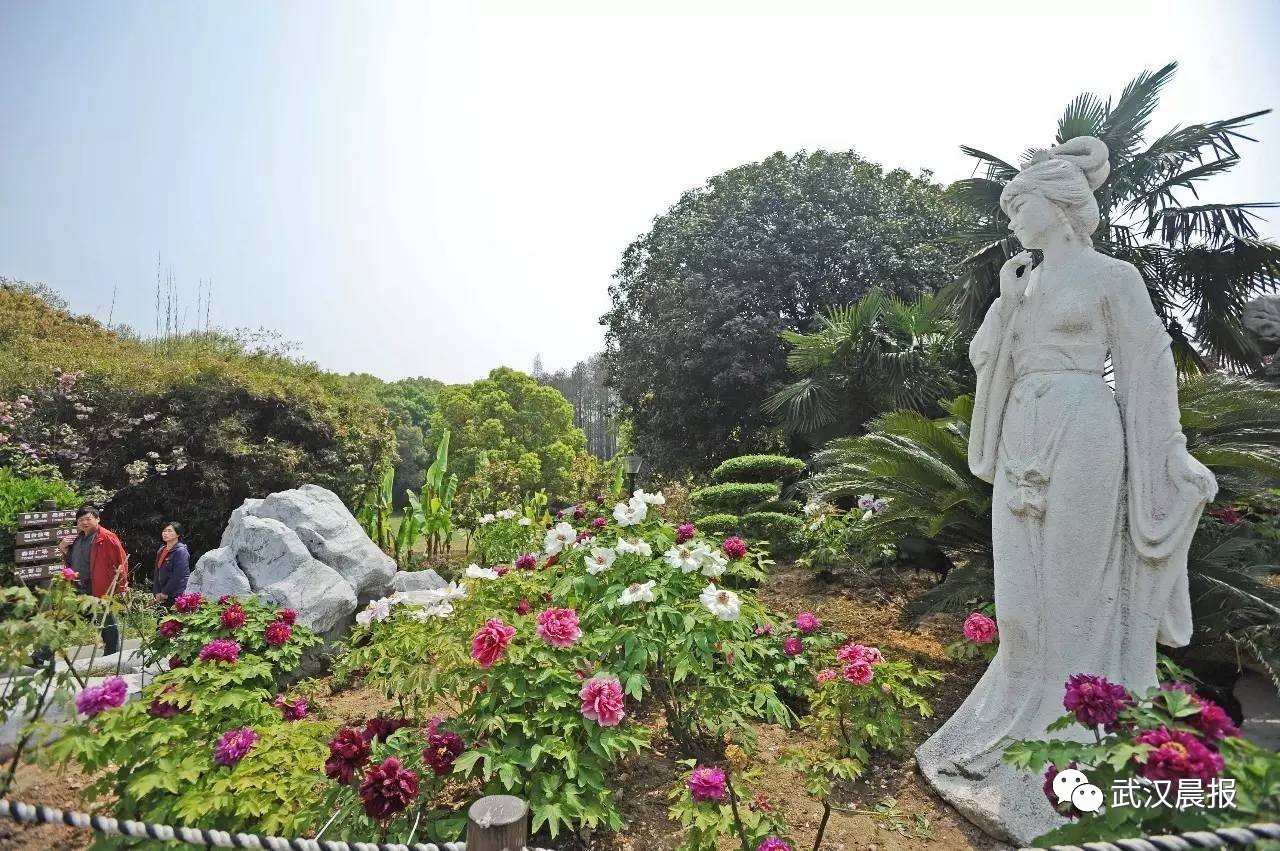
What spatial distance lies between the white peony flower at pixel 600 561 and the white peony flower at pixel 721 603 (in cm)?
61

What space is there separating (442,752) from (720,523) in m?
6.38

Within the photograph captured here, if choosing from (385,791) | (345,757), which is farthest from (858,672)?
(345,757)

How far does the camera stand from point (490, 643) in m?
2.57

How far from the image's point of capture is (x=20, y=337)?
11.3 metres

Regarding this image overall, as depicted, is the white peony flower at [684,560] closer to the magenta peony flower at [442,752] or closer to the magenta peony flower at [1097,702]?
the magenta peony flower at [442,752]

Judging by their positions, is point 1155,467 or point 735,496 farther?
point 735,496

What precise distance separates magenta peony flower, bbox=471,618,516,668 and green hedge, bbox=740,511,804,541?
613 centimetres

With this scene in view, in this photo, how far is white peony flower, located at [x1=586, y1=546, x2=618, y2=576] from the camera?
338 centimetres

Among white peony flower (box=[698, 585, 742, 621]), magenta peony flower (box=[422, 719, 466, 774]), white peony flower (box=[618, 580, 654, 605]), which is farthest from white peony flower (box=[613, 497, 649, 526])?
magenta peony flower (box=[422, 719, 466, 774])

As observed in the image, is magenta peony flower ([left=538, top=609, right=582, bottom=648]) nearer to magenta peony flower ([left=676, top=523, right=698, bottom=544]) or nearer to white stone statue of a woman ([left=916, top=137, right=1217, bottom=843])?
magenta peony flower ([left=676, top=523, right=698, bottom=544])

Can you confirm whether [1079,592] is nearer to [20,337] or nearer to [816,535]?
[816,535]

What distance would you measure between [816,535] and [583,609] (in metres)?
4.94

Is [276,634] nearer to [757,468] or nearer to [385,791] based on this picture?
[385,791]

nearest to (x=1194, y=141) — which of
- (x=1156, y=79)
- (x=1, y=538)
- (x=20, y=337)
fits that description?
→ (x=1156, y=79)
